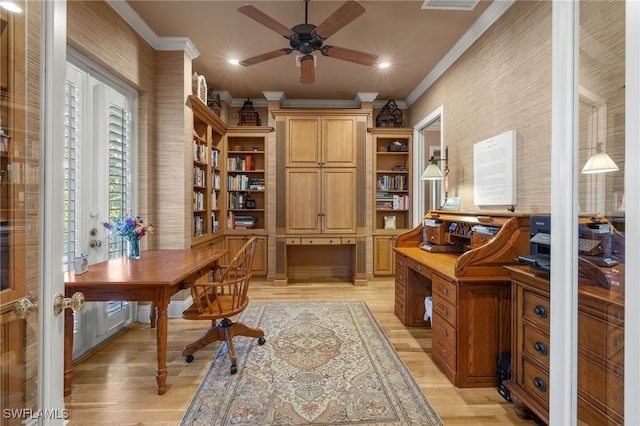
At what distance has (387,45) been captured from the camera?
11.1 ft

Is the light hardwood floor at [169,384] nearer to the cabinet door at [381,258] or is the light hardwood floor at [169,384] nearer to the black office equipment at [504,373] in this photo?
the black office equipment at [504,373]

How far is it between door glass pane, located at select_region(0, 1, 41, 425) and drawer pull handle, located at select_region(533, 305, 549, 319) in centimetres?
207

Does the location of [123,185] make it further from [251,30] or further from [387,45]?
[387,45]

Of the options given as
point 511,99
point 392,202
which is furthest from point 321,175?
point 511,99

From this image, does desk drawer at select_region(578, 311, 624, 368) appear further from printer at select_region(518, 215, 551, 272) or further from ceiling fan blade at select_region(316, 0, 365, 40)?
ceiling fan blade at select_region(316, 0, 365, 40)

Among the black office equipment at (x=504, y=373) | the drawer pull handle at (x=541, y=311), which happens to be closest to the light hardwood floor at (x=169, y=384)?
the black office equipment at (x=504, y=373)

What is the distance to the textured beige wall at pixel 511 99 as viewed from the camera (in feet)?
7.20

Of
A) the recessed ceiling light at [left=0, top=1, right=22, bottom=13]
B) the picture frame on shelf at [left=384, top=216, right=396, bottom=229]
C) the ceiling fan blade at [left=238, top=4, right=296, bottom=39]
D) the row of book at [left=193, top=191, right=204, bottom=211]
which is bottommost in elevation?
the picture frame on shelf at [left=384, top=216, right=396, bottom=229]

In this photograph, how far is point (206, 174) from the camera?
4168mm

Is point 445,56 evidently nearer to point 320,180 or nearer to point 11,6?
point 320,180

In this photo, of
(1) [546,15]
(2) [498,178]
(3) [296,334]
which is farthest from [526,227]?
(3) [296,334]

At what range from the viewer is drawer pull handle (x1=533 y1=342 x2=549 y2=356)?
160 centimetres

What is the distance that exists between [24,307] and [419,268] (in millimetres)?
2637

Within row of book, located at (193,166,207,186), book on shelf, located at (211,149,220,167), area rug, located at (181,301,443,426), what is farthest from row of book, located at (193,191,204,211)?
area rug, located at (181,301,443,426)
